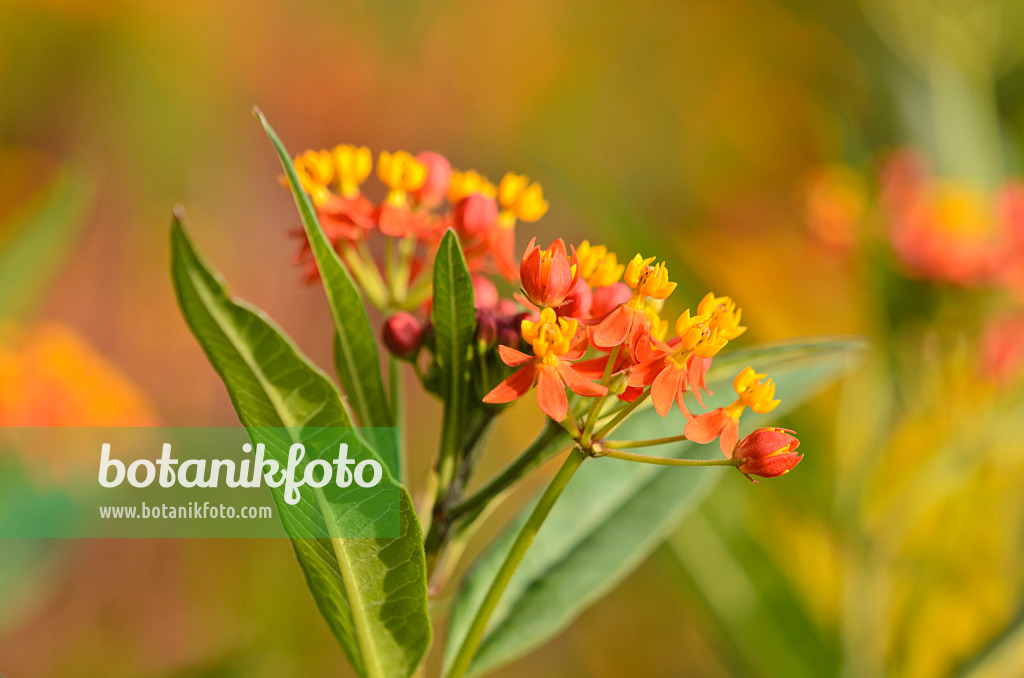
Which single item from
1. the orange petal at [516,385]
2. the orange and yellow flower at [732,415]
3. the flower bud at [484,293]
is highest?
the flower bud at [484,293]

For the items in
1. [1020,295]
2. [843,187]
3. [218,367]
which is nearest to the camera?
[218,367]

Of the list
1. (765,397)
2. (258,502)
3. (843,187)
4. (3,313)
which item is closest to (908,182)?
(843,187)

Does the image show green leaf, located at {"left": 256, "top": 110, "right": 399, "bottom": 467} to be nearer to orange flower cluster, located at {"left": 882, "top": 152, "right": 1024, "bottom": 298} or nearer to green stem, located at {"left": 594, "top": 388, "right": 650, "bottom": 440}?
green stem, located at {"left": 594, "top": 388, "right": 650, "bottom": 440}

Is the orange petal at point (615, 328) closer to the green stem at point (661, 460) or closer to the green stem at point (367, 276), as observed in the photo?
the green stem at point (661, 460)

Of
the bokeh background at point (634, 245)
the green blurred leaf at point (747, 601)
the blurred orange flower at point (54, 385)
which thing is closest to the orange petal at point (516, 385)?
the bokeh background at point (634, 245)

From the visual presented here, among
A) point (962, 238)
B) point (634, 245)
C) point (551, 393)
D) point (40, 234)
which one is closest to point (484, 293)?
point (551, 393)

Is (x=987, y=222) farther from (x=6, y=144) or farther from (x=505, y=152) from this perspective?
(x=6, y=144)

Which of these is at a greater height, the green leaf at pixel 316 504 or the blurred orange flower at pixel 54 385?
the blurred orange flower at pixel 54 385

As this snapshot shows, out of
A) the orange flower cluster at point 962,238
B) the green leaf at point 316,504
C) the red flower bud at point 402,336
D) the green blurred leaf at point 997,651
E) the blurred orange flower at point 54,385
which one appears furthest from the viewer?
the orange flower cluster at point 962,238
